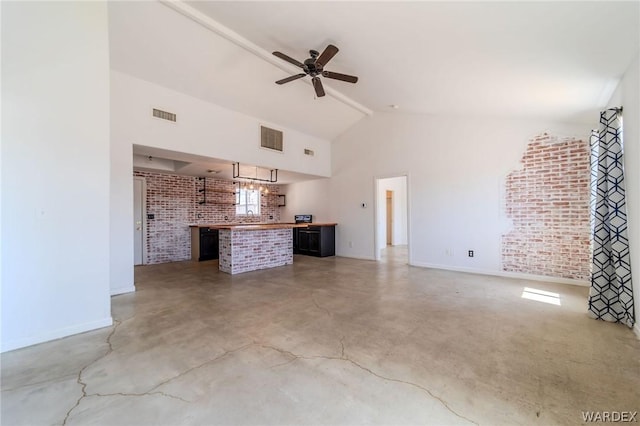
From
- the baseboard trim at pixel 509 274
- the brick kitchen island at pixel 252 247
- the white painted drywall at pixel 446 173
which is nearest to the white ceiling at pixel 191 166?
the brick kitchen island at pixel 252 247

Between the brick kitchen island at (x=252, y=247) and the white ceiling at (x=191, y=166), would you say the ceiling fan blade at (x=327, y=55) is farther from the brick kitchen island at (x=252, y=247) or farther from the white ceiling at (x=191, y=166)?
the brick kitchen island at (x=252, y=247)

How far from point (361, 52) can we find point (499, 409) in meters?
3.89

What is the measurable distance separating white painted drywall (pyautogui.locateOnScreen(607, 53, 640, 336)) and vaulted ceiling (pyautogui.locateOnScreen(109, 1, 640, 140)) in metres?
0.18

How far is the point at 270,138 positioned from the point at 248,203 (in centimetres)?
347

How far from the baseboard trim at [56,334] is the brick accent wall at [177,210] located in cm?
412

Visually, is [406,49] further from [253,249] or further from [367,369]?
[253,249]

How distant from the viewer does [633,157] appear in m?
2.69

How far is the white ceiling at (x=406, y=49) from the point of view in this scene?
7.73ft

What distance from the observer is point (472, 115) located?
5.19 meters

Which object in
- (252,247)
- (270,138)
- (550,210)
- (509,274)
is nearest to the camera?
(550,210)

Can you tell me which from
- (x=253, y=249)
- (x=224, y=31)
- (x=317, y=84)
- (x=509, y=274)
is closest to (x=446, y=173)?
(x=509, y=274)

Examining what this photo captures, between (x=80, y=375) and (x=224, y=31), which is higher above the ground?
(x=224, y=31)

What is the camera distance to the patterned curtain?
2.89 metres

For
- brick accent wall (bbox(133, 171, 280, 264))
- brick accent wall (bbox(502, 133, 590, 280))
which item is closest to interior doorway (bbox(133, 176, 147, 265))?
brick accent wall (bbox(133, 171, 280, 264))
